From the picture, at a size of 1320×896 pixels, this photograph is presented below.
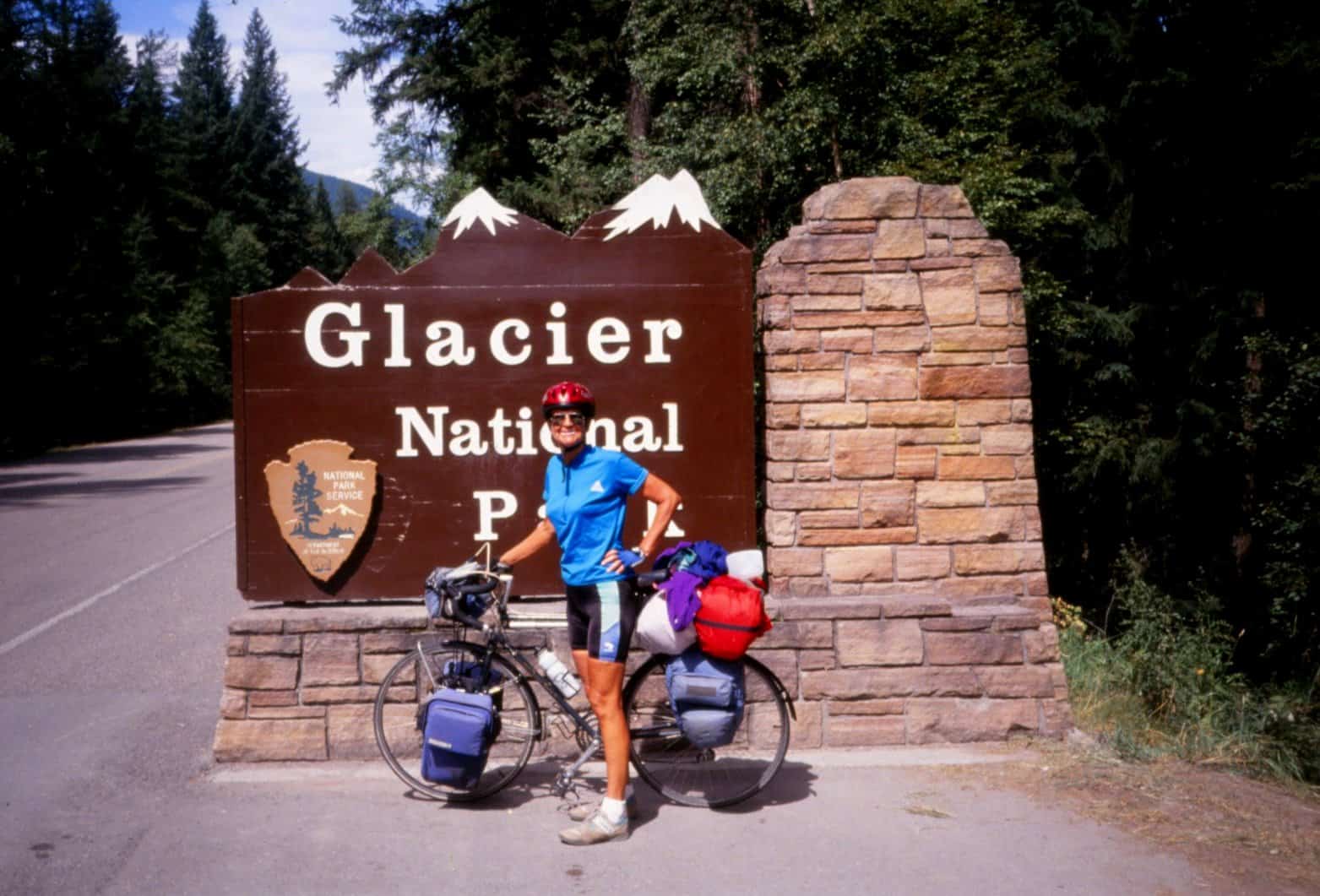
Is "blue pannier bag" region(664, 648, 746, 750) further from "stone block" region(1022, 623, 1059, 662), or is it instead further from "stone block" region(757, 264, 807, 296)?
"stone block" region(757, 264, 807, 296)

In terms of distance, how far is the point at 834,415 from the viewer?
6621 mm

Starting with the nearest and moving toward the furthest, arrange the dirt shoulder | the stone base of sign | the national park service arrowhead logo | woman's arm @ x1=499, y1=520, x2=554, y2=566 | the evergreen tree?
the dirt shoulder
woman's arm @ x1=499, y1=520, x2=554, y2=566
the stone base of sign
the national park service arrowhead logo
the evergreen tree

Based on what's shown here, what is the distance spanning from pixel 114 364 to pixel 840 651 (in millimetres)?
38626

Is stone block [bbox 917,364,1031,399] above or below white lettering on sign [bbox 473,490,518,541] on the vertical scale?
above

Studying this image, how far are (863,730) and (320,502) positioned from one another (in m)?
3.08

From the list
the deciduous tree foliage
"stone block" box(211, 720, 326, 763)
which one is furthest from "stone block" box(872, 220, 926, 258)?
the deciduous tree foliage

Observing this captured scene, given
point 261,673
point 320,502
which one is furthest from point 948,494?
point 261,673

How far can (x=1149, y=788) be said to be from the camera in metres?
5.64

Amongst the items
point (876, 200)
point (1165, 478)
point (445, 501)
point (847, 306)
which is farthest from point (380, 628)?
point (1165, 478)

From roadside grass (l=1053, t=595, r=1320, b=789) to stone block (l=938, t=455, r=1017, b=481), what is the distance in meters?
1.32

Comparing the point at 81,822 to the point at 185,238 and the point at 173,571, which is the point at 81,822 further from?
the point at 185,238

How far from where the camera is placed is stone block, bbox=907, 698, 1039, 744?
6.25 meters

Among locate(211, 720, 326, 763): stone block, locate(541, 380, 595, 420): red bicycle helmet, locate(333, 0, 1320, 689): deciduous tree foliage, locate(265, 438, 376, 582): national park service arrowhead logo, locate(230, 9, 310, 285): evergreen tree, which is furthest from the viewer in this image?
locate(230, 9, 310, 285): evergreen tree

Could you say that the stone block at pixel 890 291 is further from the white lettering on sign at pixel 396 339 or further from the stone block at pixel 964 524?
the white lettering on sign at pixel 396 339
